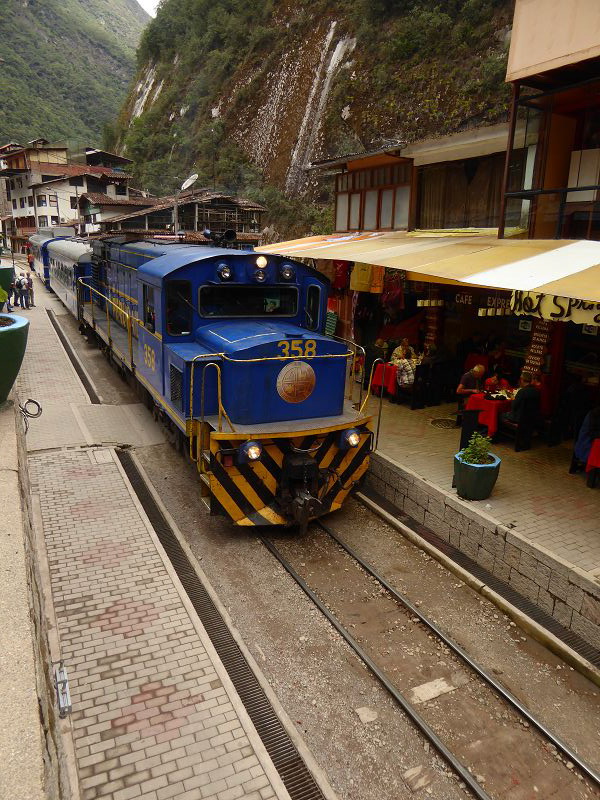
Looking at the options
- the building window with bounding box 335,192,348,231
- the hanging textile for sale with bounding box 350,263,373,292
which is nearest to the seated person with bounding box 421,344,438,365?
the hanging textile for sale with bounding box 350,263,373,292

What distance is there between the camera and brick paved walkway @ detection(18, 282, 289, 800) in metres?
4.02

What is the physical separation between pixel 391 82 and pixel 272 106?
1480 cm

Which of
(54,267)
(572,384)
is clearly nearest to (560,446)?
(572,384)

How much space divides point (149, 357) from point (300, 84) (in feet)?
146

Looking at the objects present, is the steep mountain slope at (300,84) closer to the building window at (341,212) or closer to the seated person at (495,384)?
the building window at (341,212)

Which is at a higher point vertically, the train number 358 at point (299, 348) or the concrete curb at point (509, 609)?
the train number 358 at point (299, 348)

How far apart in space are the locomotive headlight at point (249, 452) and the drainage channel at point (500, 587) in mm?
2737

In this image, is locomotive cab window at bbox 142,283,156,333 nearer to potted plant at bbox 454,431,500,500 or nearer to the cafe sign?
potted plant at bbox 454,431,500,500

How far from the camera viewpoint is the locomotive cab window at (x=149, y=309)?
8.82 metres

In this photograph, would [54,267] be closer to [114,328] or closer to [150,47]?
[114,328]

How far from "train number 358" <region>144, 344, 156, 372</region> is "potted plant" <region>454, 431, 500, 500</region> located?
5147 millimetres

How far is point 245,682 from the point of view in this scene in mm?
5105

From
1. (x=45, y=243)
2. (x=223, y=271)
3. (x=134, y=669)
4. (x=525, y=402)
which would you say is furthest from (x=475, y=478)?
(x=45, y=243)

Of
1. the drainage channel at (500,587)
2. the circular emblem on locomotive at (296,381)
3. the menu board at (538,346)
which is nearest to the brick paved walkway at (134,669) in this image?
the circular emblem on locomotive at (296,381)
